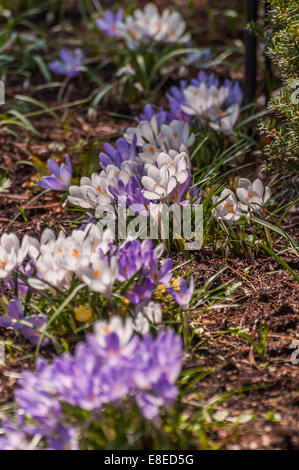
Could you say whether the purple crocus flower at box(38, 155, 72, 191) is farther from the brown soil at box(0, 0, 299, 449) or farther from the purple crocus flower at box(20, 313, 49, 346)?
the purple crocus flower at box(20, 313, 49, 346)

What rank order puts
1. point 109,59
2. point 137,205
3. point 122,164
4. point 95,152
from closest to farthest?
point 137,205
point 122,164
point 95,152
point 109,59

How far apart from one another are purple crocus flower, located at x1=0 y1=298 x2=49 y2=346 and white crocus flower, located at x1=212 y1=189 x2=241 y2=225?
2.45 ft

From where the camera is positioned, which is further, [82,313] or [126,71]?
[126,71]

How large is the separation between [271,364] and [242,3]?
317cm

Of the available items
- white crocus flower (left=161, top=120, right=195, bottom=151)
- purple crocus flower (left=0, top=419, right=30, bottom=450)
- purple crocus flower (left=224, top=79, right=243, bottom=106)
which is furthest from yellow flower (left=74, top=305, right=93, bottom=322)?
purple crocus flower (left=224, top=79, right=243, bottom=106)

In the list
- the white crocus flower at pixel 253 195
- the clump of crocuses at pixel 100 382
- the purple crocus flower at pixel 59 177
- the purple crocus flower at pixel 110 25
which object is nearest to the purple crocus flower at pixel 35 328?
the clump of crocuses at pixel 100 382

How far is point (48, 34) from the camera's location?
404 centimetres

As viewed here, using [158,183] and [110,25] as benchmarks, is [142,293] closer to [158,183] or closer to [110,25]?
[158,183]

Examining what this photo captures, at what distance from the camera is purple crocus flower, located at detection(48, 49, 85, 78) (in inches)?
129

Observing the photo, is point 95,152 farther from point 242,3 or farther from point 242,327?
point 242,3

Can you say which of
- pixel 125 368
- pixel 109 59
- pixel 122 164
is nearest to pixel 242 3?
pixel 109 59

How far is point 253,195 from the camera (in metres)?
2.09

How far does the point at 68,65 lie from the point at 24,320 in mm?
2063

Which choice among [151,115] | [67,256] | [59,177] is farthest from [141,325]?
[151,115]
